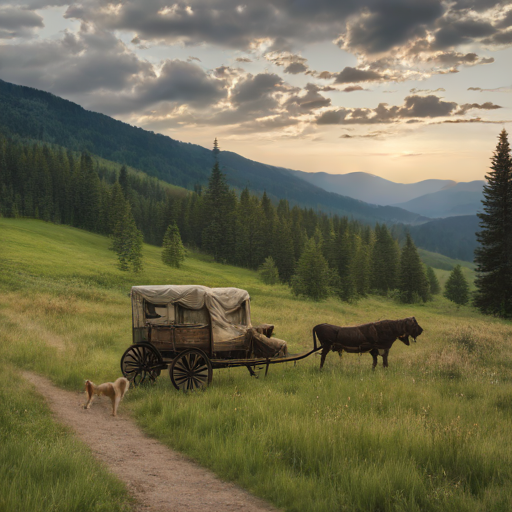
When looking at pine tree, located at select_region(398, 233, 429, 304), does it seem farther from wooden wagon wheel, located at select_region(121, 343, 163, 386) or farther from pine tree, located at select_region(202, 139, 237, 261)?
wooden wagon wheel, located at select_region(121, 343, 163, 386)

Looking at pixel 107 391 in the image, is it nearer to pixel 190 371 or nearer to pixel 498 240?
pixel 190 371

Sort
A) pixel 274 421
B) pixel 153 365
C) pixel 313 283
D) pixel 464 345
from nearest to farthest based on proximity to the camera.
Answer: pixel 274 421 → pixel 153 365 → pixel 464 345 → pixel 313 283

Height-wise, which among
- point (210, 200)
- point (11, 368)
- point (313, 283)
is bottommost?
point (313, 283)

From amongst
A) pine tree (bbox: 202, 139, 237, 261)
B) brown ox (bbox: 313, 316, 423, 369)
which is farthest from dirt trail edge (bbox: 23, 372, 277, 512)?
pine tree (bbox: 202, 139, 237, 261)

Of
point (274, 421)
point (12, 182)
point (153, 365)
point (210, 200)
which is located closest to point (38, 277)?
point (153, 365)

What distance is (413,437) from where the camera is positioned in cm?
721

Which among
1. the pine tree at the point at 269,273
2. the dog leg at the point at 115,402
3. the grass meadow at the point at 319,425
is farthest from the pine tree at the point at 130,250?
the dog leg at the point at 115,402

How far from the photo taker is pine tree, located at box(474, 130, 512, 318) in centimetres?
3931

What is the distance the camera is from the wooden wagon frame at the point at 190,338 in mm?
11688

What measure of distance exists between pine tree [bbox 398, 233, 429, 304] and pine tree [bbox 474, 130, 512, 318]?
2707 centimetres

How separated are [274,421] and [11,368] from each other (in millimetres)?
9196

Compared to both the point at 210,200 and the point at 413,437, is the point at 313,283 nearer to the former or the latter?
the point at 210,200

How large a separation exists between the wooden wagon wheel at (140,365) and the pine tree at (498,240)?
38.5 m

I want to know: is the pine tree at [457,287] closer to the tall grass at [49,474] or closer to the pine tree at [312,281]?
the pine tree at [312,281]
